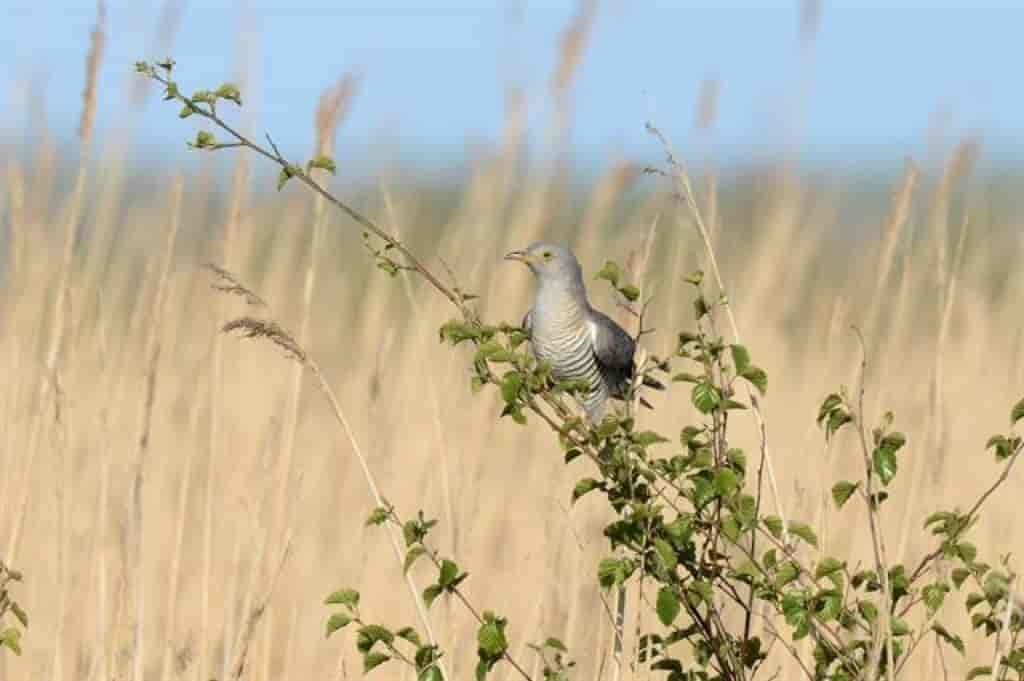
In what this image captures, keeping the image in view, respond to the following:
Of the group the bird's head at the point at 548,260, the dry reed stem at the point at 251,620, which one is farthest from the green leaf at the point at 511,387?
the bird's head at the point at 548,260

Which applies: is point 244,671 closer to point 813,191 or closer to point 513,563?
point 513,563

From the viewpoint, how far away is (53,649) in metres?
3.08

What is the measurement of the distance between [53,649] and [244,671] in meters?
0.34

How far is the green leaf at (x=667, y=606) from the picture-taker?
2.20 metres

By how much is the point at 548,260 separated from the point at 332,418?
2262 mm

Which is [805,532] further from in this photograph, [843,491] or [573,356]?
[573,356]

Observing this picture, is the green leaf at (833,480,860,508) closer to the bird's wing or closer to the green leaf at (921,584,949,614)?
the green leaf at (921,584,949,614)

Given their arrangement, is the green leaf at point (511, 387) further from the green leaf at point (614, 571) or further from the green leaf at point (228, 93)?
the green leaf at point (228, 93)

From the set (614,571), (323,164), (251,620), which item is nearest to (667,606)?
(614,571)

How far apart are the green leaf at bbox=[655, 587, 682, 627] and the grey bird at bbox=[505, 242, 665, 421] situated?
1033 mm

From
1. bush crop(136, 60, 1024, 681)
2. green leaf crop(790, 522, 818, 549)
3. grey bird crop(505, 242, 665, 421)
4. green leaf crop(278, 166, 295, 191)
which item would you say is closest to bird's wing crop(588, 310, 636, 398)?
grey bird crop(505, 242, 665, 421)

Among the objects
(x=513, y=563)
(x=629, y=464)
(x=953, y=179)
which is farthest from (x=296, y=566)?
(x=629, y=464)

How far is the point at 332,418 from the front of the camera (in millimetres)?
5480

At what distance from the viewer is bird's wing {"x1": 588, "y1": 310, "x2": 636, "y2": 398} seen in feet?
11.3
